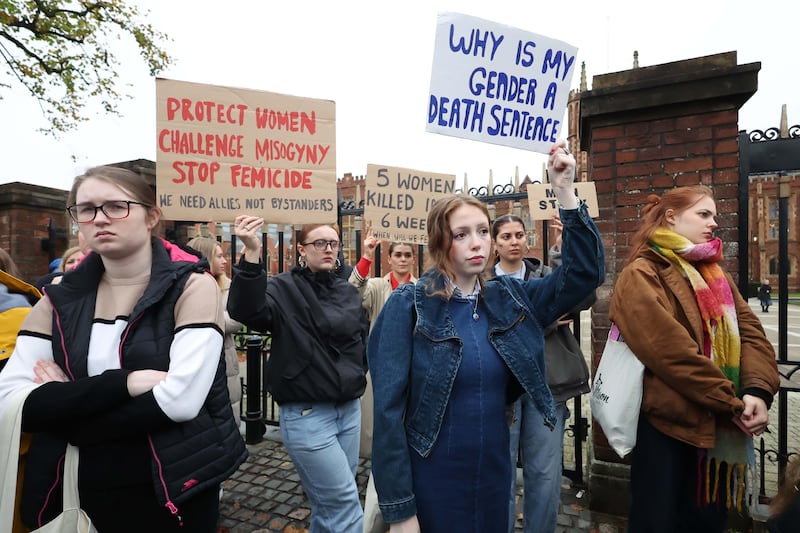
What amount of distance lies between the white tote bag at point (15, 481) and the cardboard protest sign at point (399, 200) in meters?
2.80

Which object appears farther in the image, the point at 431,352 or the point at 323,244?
the point at 323,244

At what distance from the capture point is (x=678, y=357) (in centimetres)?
215

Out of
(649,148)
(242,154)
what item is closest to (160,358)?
(242,154)

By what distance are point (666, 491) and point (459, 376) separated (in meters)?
1.39

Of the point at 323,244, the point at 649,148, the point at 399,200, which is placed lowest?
the point at 323,244

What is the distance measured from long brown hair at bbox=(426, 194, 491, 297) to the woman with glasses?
925 millimetres

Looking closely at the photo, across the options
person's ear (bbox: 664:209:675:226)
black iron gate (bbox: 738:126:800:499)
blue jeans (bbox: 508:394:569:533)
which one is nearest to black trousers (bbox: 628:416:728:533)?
blue jeans (bbox: 508:394:569:533)

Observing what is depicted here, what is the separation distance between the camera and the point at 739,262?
311 centimetres

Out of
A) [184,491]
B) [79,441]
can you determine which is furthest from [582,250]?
[79,441]

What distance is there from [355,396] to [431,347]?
1.13m

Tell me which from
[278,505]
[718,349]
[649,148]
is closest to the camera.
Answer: [718,349]

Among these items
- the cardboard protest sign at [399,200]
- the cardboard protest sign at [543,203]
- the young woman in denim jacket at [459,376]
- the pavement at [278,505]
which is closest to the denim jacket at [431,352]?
the young woman in denim jacket at [459,376]

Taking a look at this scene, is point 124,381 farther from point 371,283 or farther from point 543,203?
point 543,203

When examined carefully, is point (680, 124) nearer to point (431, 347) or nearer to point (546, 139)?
point (546, 139)
